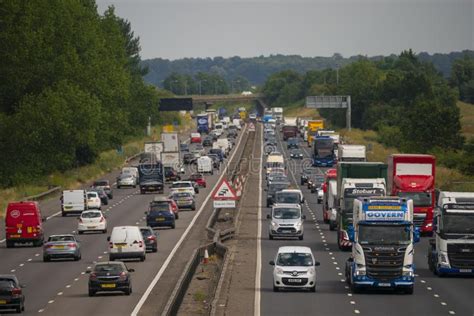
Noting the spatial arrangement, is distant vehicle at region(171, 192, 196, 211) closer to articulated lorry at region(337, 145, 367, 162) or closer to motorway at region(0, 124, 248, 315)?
motorway at region(0, 124, 248, 315)

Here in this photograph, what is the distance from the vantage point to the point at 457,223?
164 ft

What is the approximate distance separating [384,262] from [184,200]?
4504 centimetres

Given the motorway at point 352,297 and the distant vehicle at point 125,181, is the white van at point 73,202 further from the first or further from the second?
the distant vehicle at point 125,181

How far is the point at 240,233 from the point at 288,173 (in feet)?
205

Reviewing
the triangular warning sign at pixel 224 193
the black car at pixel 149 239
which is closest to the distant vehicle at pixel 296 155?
the triangular warning sign at pixel 224 193

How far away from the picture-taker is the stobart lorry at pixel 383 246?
44.7m

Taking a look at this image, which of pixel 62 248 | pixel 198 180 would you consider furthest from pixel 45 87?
pixel 62 248

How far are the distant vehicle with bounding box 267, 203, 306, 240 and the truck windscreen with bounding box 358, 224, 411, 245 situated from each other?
2144 cm

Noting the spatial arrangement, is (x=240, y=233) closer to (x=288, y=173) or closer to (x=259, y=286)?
(x=259, y=286)

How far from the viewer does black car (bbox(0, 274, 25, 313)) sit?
40969 millimetres

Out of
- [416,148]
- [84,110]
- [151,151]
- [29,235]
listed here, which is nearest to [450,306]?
[29,235]

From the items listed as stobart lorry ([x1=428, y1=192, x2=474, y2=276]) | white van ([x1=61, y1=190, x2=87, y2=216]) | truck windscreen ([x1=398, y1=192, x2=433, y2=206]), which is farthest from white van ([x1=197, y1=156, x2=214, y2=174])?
stobart lorry ([x1=428, y1=192, x2=474, y2=276])

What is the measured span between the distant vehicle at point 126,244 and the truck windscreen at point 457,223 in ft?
45.5

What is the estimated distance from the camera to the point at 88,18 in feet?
434
